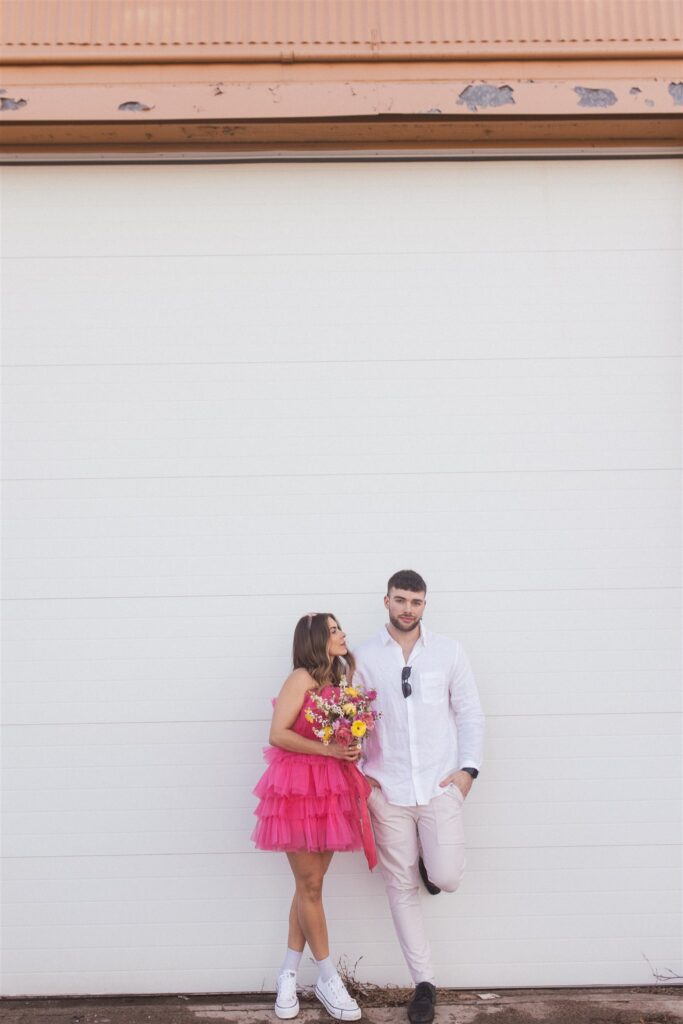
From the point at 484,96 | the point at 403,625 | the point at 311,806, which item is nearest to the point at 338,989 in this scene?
the point at 311,806

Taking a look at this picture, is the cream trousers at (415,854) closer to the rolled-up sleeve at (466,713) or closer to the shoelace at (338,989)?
the rolled-up sleeve at (466,713)

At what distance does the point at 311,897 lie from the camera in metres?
4.25

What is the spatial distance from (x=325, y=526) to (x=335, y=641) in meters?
0.75

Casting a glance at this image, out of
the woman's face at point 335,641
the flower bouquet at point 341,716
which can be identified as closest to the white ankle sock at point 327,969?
the flower bouquet at point 341,716

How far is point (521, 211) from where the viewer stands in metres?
4.90

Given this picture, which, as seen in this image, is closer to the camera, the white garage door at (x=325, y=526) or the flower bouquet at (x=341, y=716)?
the flower bouquet at (x=341, y=716)

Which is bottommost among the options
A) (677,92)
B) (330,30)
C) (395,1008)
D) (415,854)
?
(395,1008)

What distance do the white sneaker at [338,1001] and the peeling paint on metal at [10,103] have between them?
446 centimetres

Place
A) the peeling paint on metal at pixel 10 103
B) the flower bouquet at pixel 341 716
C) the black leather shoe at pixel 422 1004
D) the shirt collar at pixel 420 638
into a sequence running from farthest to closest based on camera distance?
the peeling paint on metal at pixel 10 103 → the shirt collar at pixel 420 638 → the black leather shoe at pixel 422 1004 → the flower bouquet at pixel 341 716

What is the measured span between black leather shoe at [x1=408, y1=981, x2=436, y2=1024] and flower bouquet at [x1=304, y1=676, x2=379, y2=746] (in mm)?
1215

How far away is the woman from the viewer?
13.6ft

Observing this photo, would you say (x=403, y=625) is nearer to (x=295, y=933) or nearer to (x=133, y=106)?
(x=295, y=933)

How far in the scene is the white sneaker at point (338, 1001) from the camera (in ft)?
13.9

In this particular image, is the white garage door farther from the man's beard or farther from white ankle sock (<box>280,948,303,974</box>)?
the man's beard
